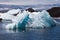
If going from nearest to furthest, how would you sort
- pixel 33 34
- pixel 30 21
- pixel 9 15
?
pixel 33 34, pixel 30 21, pixel 9 15

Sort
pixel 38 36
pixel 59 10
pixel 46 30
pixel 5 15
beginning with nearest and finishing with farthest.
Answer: pixel 38 36
pixel 46 30
pixel 5 15
pixel 59 10

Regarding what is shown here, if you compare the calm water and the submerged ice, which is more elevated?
the submerged ice

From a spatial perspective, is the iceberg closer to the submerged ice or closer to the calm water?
the submerged ice

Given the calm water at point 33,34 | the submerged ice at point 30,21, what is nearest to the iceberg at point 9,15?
the submerged ice at point 30,21

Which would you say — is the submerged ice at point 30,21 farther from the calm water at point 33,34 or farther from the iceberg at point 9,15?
the iceberg at point 9,15

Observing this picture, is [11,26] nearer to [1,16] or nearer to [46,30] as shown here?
[46,30]

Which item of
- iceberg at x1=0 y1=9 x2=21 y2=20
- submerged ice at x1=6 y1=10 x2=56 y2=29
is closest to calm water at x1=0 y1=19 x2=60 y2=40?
submerged ice at x1=6 y1=10 x2=56 y2=29

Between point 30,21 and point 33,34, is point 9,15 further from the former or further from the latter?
point 33,34

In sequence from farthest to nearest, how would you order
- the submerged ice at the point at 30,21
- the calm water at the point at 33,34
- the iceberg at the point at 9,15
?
the iceberg at the point at 9,15
the submerged ice at the point at 30,21
the calm water at the point at 33,34

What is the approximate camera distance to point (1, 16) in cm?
3781

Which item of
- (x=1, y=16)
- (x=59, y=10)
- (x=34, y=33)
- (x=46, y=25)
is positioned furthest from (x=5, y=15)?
(x=34, y=33)

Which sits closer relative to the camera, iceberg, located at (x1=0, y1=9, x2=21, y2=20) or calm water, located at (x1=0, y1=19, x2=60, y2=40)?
calm water, located at (x1=0, y1=19, x2=60, y2=40)

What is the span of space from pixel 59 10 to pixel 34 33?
16434 mm

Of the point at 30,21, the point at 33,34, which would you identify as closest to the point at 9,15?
the point at 30,21
